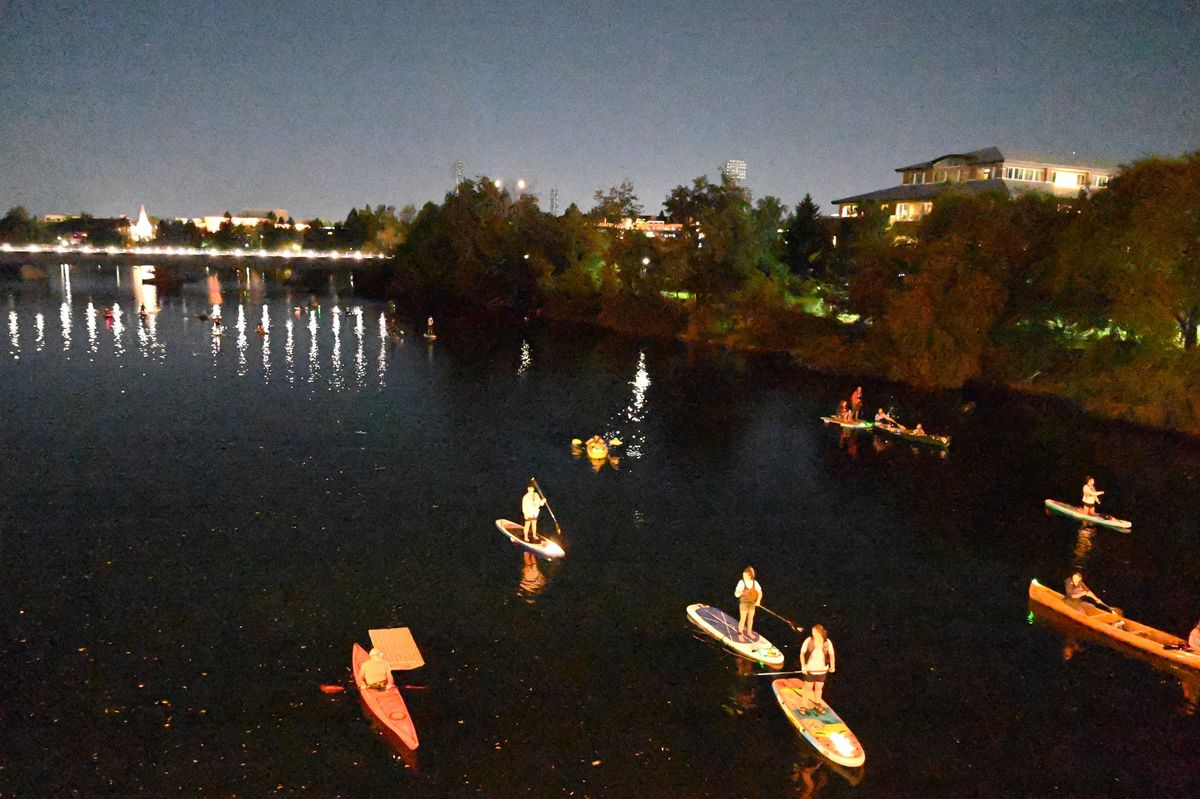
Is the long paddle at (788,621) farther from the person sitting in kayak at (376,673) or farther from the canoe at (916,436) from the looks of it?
the canoe at (916,436)

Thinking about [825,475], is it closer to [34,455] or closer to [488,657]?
[488,657]

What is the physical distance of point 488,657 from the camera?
18.8 m

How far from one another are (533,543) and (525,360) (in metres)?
42.0

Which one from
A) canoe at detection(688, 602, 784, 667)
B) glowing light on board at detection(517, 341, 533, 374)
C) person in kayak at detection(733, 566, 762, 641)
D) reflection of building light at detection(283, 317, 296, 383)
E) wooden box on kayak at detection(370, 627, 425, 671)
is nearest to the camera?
wooden box on kayak at detection(370, 627, 425, 671)


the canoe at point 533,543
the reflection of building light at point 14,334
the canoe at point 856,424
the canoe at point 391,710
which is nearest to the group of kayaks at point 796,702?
the canoe at point 533,543

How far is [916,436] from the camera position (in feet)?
135

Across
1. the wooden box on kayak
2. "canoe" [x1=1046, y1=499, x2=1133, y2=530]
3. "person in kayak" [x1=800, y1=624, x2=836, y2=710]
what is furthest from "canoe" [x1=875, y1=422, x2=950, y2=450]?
the wooden box on kayak

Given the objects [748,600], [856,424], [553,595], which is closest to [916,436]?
[856,424]

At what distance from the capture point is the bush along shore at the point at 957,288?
4547 cm

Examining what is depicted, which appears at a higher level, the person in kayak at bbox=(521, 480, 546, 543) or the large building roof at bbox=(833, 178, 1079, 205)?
the large building roof at bbox=(833, 178, 1079, 205)

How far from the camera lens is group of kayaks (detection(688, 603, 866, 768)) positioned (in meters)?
15.4

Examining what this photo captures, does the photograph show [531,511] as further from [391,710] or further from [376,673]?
[391,710]

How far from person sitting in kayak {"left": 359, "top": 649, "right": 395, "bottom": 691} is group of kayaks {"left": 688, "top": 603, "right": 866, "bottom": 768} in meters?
7.97

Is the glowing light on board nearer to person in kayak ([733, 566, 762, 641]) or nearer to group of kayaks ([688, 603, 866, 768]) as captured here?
group of kayaks ([688, 603, 866, 768])
